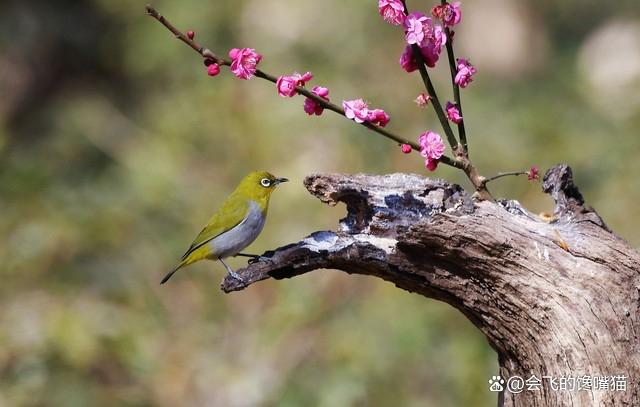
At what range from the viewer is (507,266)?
2.37 meters

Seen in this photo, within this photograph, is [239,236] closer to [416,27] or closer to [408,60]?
[408,60]

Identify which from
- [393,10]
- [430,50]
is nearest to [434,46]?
[430,50]

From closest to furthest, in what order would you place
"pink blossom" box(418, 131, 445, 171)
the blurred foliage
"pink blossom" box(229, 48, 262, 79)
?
"pink blossom" box(229, 48, 262, 79), "pink blossom" box(418, 131, 445, 171), the blurred foliage

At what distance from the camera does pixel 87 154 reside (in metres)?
9.27

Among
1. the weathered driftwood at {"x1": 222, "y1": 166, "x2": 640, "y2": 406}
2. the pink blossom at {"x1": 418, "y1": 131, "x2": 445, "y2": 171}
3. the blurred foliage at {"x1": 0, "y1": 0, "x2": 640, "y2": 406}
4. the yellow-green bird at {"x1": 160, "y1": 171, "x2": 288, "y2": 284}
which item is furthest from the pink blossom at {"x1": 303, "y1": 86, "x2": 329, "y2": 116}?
the blurred foliage at {"x1": 0, "y1": 0, "x2": 640, "y2": 406}

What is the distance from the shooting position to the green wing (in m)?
3.40

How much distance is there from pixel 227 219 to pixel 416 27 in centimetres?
132

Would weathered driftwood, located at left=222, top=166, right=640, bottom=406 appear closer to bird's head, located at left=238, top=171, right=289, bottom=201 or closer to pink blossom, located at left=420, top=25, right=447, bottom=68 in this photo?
pink blossom, located at left=420, top=25, right=447, bottom=68

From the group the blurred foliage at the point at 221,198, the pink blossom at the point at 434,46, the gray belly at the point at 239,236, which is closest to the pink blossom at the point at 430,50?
the pink blossom at the point at 434,46

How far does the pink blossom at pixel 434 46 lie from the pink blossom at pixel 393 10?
100 millimetres

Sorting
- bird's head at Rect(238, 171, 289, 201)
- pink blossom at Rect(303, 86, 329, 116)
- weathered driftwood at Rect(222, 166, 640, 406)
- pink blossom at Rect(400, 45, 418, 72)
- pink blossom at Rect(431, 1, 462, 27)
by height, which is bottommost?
weathered driftwood at Rect(222, 166, 640, 406)

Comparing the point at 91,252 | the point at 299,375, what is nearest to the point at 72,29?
the point at 91,252

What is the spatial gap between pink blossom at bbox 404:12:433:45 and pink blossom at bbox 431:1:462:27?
29 mm

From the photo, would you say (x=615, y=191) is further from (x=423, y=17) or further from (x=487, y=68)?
(x=487, y=68)
